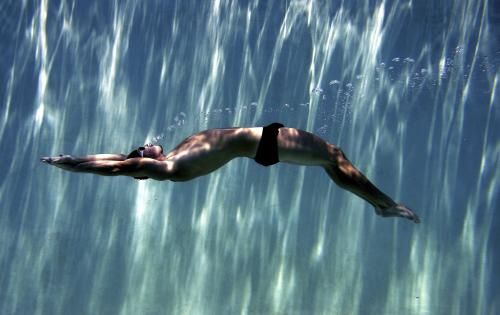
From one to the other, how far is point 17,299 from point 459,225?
6458 millimetres

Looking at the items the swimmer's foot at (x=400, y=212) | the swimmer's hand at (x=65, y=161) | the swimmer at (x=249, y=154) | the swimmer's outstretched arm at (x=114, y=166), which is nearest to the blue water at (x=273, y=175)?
the swimmer's foot at (x=400, y=212)

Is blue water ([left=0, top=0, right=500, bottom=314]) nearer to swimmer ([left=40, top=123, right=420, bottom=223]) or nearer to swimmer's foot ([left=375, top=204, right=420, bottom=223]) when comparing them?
swimmer's foot ([left=375, top=204, right=420, bottom=223])

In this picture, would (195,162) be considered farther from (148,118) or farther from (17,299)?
(17,299)

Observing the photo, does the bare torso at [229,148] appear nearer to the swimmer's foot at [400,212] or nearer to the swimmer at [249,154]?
the swimmer at [249,154]

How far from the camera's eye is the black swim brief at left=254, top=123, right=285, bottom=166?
10.5 feet

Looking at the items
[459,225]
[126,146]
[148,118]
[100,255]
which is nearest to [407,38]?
[459,225]

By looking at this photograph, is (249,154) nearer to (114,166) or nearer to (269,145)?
(269,145)

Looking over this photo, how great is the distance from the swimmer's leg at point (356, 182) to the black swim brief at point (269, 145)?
44cm

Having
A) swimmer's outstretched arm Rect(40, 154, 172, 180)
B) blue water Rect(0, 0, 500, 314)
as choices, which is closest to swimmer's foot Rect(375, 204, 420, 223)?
swimmer's outstretched arm Rect(40, 154, 172, 180)

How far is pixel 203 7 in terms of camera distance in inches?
262

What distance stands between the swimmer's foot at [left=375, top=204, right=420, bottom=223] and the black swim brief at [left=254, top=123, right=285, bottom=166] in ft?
3.28

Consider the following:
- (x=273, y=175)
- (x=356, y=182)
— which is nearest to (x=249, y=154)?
(x=356, y=182)

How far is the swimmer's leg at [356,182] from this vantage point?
10.9ft

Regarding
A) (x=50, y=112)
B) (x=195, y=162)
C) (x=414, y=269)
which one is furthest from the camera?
(x=50, y=112)
